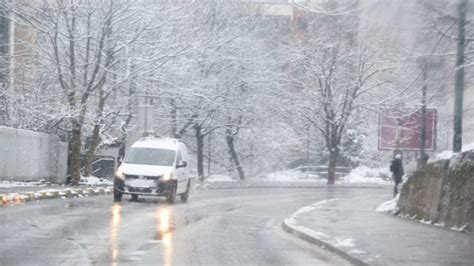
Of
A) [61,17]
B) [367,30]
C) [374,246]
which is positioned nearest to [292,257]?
[374,246]

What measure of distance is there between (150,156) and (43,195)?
12.7ft

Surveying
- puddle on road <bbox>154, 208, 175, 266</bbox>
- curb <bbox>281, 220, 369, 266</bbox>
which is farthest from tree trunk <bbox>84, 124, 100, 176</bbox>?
curb <bbox>281, 220, 369, 266</bbox>

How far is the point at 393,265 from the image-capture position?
1085 cm

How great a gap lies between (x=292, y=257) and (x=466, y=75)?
4.71m

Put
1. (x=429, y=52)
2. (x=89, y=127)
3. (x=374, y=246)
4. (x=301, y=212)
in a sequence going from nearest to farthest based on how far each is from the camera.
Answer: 1. (x=429, y=52)
2. (x=374, y=246)
3. (x=301, y=212)
4. (x=89, y=127)

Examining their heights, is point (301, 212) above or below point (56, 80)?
below

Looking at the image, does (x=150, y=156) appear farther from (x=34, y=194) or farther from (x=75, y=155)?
(x=75, y=155)

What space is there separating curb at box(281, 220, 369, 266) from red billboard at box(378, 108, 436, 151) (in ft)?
26.7

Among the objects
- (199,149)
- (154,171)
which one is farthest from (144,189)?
(199,149)

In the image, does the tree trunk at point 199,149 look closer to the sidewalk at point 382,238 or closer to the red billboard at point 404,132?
the red billboard at point 404,132

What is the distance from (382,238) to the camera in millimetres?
14375

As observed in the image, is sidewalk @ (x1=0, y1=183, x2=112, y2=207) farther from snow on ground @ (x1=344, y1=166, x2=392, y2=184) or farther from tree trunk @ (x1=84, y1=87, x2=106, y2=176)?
snow on ground @ (x1=344, y1=166, x2=392, y2=184)

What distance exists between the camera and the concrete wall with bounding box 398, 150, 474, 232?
51.8 ft

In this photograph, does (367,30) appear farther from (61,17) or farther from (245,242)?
(61,17)
